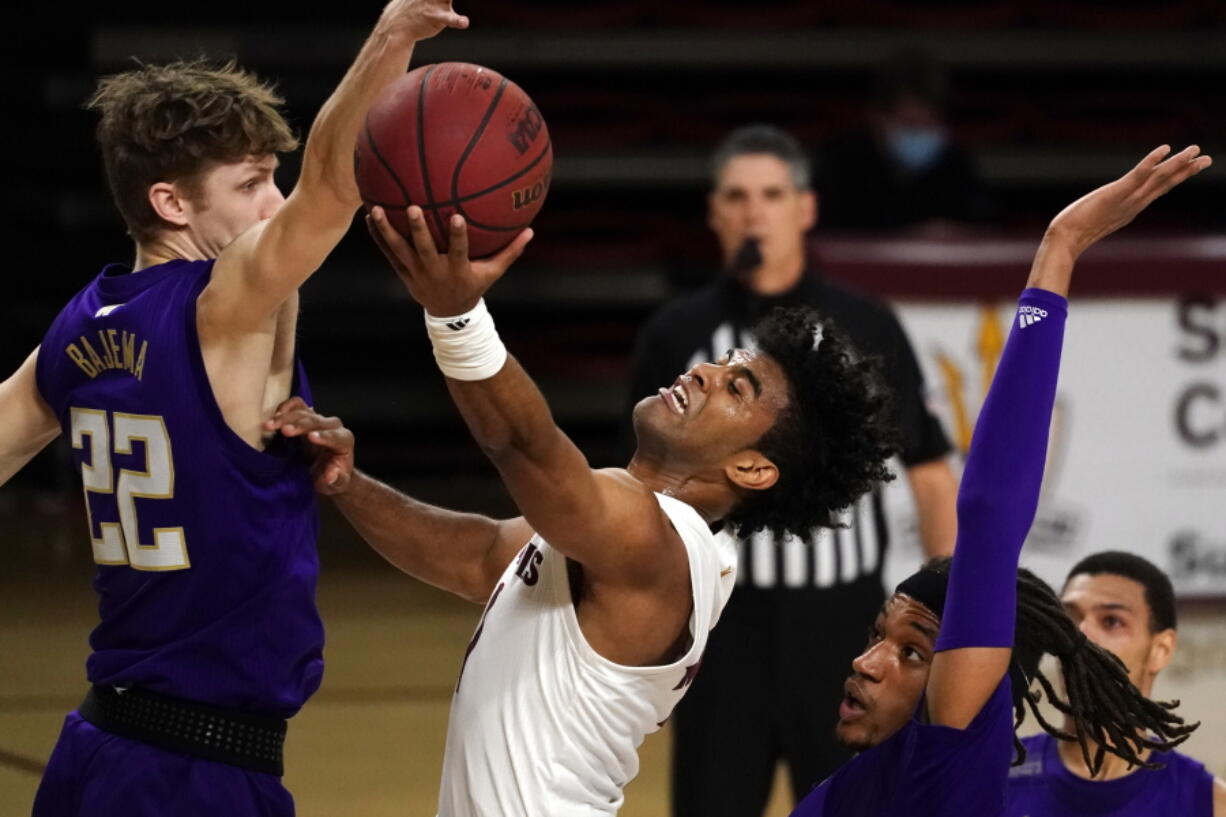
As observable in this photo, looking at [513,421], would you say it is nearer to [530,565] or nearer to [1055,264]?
[530,565]

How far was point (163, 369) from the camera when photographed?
3.08m

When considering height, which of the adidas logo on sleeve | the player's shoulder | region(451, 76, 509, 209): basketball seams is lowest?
the player's shoulder

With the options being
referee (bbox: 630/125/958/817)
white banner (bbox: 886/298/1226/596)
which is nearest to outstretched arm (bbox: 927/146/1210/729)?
referee (bbox: 630/125/958/817)

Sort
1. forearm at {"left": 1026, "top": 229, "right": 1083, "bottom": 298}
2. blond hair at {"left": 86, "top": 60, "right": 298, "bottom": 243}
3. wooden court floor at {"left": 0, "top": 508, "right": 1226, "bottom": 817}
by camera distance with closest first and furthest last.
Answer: forearm at {"left": 1026, "top": 229, "right": 1083, "bottom": 298}
blond hair at {"left": 86, "top": 60, "right": 298, "bottom": 243}
wooden court floor at {"left": 0, "top": 508, "right": 1226, "bottom": 817}

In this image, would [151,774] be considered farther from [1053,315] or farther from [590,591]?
[1053,315]

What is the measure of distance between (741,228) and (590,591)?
8.13 feet

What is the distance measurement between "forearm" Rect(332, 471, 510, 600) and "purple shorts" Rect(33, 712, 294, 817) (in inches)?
20.6

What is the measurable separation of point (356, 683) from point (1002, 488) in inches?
194

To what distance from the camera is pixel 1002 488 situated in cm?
282

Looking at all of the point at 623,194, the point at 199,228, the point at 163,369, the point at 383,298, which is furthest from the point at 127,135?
the point at 623,194

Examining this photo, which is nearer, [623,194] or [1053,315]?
[1053,315]

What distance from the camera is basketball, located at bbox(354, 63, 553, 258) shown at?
8.84 ft

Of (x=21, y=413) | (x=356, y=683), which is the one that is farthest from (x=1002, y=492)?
(x=356, y=683)

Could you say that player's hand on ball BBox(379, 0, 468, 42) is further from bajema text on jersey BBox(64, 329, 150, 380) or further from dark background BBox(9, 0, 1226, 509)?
dark background BBox(9, 0, 1226, 509)
